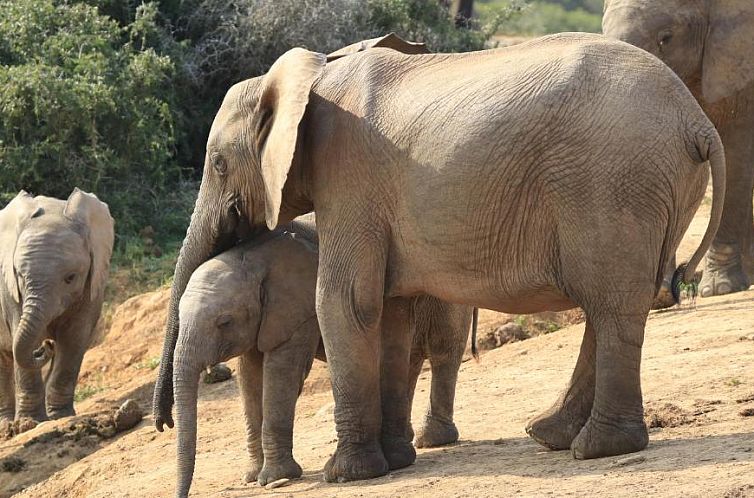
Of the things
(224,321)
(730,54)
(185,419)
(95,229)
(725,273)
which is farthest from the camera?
(95,229)

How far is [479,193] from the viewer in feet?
23.4

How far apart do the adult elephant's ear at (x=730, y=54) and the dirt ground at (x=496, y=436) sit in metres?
1.42

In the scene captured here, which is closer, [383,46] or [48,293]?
[383,46]

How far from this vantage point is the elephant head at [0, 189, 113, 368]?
39.1 feet

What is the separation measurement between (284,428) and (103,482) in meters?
2.14

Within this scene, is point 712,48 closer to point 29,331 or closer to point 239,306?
point 239,306

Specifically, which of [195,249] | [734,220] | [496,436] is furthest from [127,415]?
[734,220]

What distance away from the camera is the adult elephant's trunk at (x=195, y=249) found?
27.3ft

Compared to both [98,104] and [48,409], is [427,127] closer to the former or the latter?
[48,409]

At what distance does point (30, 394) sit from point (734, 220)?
17.6ft

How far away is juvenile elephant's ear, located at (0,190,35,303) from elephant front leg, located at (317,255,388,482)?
505cm

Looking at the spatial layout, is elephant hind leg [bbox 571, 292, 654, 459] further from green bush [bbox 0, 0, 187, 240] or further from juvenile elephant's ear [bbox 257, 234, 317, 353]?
green bush [bbox 0, 0, 187, 240]

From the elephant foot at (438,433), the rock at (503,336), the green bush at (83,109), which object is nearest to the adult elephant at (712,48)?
the rock at (503,336)

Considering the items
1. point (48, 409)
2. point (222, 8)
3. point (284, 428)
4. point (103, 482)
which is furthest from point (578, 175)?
point (222, 8)
